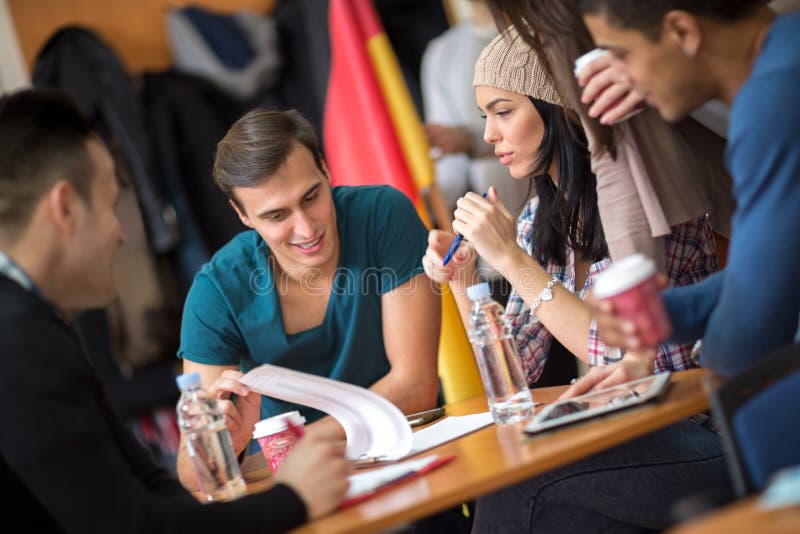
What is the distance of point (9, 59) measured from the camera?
4195mm

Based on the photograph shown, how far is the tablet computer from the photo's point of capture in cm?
134

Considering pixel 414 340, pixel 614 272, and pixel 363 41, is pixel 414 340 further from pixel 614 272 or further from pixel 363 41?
pixel 363 41

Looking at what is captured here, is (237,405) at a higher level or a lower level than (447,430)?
higher

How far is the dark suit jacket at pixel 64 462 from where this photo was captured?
1132mm

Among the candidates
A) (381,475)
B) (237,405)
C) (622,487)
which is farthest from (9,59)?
(622,487)

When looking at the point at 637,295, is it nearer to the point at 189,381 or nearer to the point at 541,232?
the point at 189,381

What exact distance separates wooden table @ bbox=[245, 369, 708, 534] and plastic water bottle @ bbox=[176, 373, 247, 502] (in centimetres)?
37

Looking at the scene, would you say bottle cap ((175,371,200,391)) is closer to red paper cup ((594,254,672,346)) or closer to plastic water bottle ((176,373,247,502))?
plastic water bottle ((176,373,247,502))

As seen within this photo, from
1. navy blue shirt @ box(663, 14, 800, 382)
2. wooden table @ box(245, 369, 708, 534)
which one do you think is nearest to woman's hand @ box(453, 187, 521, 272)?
wooden table @ box(245, 369, 708, 534)

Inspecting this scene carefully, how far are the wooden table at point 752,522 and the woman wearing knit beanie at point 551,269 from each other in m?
0.84

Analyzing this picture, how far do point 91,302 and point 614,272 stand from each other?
777mm

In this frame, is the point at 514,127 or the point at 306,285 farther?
the point at 306,285

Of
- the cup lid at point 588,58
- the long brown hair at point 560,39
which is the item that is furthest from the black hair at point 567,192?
the cup lid at point 588,58

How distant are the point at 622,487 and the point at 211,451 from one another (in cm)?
72
